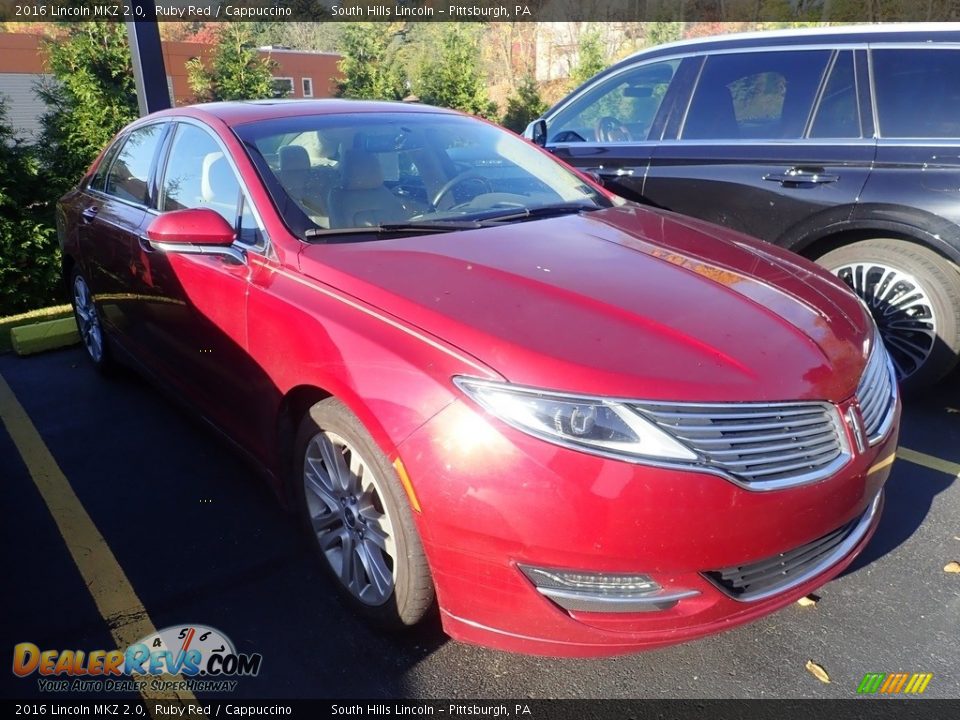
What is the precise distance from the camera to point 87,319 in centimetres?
484

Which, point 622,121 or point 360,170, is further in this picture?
point 622,121

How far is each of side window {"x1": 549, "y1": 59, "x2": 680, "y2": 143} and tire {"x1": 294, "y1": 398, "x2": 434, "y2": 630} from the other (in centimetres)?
349

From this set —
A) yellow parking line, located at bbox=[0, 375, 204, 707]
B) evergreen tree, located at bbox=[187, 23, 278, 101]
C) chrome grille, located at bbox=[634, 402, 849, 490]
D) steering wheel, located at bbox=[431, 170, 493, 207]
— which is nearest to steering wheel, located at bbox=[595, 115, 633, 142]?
steering wheel, located at bbox=[431, 170, 493, 207]

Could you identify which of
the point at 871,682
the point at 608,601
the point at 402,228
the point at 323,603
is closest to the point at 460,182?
the point at 402,228

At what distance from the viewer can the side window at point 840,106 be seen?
3994mm

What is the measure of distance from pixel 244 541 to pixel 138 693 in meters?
0.80

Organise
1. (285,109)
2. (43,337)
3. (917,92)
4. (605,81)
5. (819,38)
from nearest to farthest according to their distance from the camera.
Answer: (285,109)
(917,92)
(819,38)
(605,81)
(43,337)

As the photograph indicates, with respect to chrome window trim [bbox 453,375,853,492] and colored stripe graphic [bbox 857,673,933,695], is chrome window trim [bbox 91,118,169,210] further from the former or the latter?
colored stripe graphic [bbox 857,673,933,695]

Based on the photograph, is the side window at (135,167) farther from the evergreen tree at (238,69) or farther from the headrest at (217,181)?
the evergreen tree at (238,69)

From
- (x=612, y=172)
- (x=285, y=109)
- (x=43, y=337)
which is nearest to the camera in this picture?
(x=285, y=109)

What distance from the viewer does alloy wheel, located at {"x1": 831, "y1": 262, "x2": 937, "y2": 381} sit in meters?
3.84

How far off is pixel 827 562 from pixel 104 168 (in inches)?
175

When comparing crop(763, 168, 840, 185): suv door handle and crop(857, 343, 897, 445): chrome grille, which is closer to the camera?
crop(857, 343, 897, 445): chrome grille

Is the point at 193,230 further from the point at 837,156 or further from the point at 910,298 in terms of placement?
the point at 910,298
